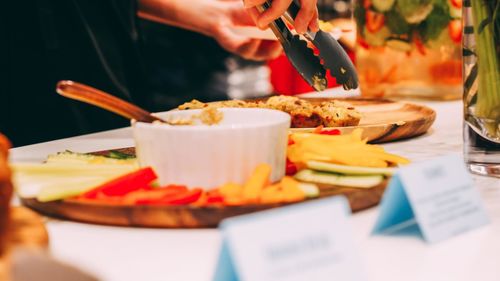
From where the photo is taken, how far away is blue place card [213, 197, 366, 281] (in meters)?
0.53

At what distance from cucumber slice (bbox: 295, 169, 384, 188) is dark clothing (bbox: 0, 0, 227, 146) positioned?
42.2 inches

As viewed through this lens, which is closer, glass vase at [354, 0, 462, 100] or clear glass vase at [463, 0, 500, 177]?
clear glass vase at [463, 0, 500, 177]

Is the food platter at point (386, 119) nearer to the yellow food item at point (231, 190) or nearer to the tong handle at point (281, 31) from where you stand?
the tong handle at point (281, 31)

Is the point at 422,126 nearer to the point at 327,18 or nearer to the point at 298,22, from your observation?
the point at 298,22

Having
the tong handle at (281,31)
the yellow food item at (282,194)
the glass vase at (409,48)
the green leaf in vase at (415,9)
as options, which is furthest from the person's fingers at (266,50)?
the yellow food item at (282,194)

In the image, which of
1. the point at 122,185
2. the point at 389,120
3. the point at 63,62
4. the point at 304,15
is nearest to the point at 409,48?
the point at 389,120

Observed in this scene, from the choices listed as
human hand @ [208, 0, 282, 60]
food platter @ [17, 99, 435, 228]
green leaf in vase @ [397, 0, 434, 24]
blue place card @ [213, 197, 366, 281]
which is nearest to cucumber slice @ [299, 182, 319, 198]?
food platter @ [17, 99, 435, 228]

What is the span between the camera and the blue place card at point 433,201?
2.41 feet

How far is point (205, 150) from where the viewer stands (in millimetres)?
848

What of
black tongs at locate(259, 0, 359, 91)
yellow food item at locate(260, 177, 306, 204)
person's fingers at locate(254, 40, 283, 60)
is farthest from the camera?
person's fingers at locate(254, 40, 283, 60)

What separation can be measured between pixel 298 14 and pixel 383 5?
0.56 metres

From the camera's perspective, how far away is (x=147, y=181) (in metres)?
0.85

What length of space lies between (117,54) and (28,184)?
1.20 m

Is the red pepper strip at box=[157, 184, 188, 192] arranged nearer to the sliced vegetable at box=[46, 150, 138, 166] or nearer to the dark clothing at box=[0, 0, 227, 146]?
Answer: the sliced vegetable at box=[46, 150, 138, 166]
